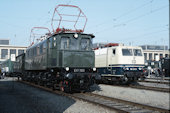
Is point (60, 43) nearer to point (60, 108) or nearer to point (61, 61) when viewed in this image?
point (61, 61)

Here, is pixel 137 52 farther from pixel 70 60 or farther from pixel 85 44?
pixel 70 60

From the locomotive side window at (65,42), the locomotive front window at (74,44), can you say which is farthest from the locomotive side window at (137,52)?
the locomotive side window at (65,42)

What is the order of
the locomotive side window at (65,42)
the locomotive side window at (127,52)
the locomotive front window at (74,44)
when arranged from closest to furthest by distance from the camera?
the locomotive side window at (65,42) → the locomotive front window at (74,44) → the locomotive side window at (127,52)

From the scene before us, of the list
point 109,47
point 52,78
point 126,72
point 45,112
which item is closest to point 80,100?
point 45,112

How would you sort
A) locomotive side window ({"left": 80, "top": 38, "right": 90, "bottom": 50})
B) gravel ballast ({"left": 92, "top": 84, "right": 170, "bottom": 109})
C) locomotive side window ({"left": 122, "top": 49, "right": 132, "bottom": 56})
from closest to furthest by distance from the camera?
gravel ballast ({"left": 92, "top": 84, "right": 170, "bottom": 109})
locomotive side window ({"left": 80, "top": 38, "right": 90, "bottom": 50})
locomotive side window ({"left": 122, "top": 49, "right": 132, "bottom": 56})

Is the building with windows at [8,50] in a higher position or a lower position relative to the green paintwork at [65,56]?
higher

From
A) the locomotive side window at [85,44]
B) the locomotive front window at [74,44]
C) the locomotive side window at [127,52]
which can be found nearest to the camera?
the locomotive front window at [74,44]

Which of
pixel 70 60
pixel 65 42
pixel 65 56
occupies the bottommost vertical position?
pixel 70 60

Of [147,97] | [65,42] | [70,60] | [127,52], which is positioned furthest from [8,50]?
[147,97]

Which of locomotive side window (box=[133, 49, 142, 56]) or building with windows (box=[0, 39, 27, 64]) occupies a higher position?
building with windows (box=[0, 39, 27, 64])

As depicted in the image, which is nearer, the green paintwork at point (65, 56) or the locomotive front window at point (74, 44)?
the green paintwork at point (65, 56)

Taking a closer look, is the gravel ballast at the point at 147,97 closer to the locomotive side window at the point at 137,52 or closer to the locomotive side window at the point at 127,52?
the locomotive side window at the point at 127,52

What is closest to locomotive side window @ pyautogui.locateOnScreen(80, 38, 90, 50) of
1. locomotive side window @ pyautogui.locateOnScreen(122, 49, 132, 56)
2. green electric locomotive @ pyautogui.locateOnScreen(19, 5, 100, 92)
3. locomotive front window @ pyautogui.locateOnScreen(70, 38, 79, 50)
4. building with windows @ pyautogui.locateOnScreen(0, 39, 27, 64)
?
green electric locomotive @ pyautogui.locateOnScreen(19, 5, 100, 92)

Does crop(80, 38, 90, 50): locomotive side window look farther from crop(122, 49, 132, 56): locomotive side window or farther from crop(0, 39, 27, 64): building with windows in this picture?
crop(0, 39, 27, 64): building with windows
